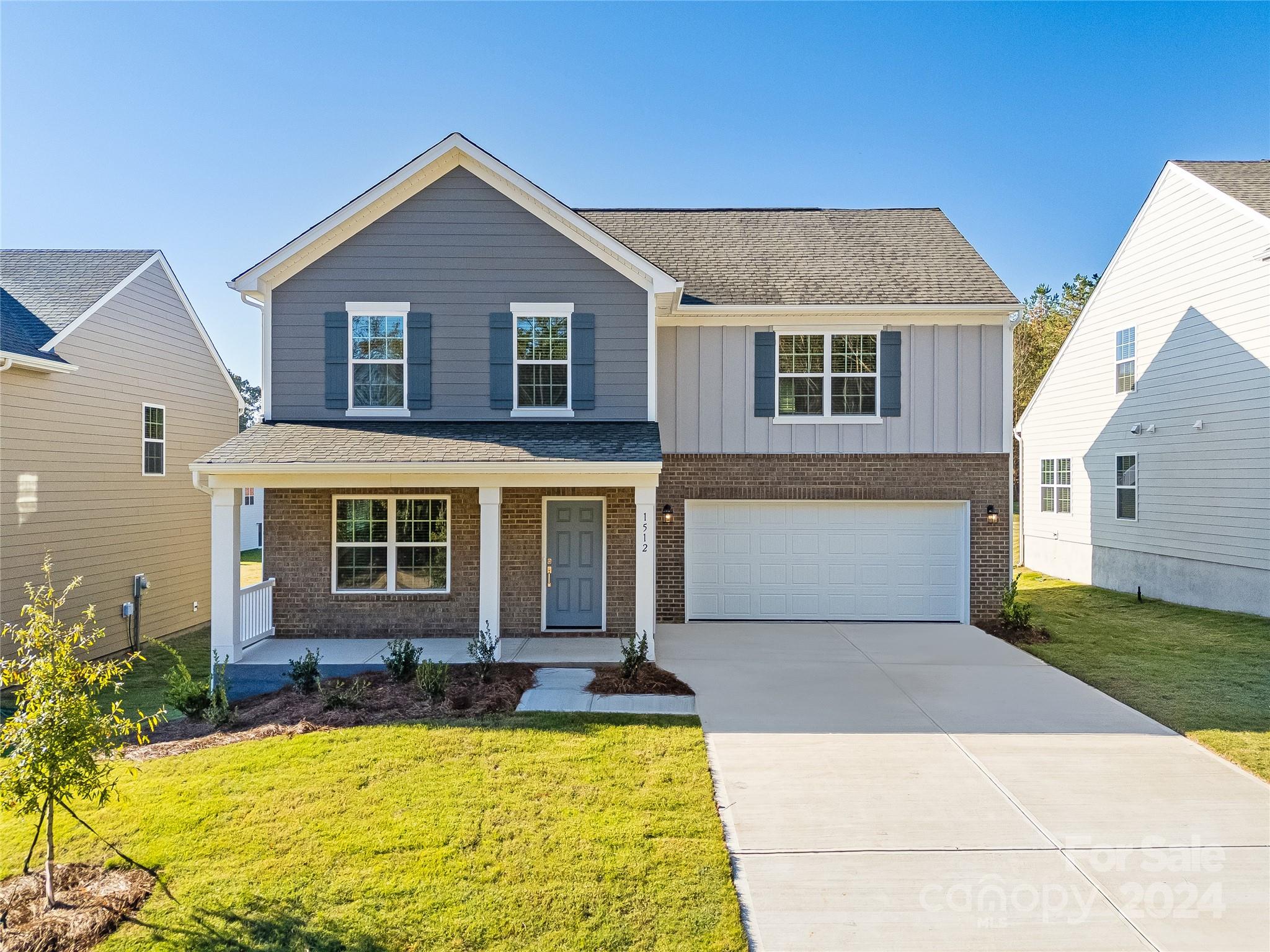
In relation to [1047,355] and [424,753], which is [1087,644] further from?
[1047,355]

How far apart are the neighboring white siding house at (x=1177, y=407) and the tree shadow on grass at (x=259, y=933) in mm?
15025

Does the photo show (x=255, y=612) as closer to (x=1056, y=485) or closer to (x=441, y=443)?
(x=441, y=443)

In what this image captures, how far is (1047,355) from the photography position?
36.3 meters

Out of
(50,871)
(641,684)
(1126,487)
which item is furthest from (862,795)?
(1126,487)

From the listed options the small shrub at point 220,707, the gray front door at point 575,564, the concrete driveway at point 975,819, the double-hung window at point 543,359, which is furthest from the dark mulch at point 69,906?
the double-hung window at point 543,359

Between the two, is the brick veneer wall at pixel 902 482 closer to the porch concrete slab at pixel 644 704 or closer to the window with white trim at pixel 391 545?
the window with white trim at pixel 391 545

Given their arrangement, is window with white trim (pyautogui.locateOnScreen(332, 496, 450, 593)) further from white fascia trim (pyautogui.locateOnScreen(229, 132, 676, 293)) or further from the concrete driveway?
the concrete driveway

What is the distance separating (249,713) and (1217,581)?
1627 centimetres

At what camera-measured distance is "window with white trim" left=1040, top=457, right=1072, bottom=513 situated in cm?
1748

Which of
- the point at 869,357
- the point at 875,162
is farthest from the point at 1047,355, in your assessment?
the point at 869,357

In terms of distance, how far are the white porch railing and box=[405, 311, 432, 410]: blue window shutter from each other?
3492mm

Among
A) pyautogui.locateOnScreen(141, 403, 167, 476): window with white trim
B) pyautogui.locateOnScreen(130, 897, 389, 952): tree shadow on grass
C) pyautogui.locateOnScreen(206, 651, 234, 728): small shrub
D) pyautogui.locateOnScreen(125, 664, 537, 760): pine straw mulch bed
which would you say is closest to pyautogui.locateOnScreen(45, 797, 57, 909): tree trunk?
pyautogui.locateOnScreen(130, 897, 389, 952): tree shadow on grass

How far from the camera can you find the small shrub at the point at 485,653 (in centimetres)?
841

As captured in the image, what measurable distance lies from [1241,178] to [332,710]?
18616 millimetres
